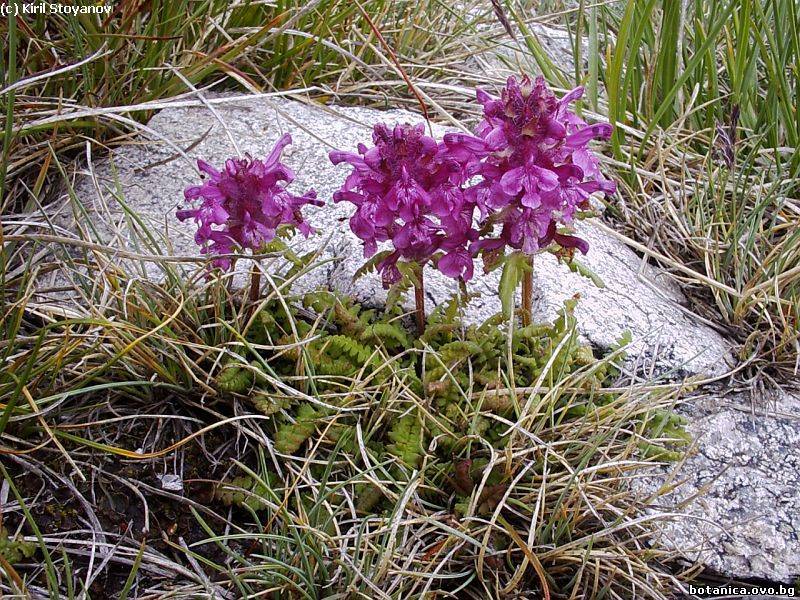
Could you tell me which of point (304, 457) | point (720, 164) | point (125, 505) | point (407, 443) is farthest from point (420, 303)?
point (720, 164)

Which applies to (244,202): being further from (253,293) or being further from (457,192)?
(457,192)

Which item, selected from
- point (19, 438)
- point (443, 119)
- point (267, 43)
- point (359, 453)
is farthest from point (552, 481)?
point (267, 43)

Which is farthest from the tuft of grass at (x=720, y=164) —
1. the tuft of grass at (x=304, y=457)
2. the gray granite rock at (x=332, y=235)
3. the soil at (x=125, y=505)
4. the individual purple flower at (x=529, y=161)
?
the soil at (x=125, y=505)

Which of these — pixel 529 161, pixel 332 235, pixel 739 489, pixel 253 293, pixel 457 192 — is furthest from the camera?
pixel 332 235

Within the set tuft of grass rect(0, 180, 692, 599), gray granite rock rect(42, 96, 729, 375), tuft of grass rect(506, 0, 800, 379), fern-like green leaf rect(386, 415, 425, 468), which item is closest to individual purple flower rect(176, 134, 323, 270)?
tuft of grass rect(0, 180, 692, 599)

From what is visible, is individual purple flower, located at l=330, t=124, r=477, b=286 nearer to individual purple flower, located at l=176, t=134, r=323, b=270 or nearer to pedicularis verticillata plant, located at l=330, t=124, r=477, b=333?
pedicularis verticillata plant, located at l=330, t=124, r=477, b=333

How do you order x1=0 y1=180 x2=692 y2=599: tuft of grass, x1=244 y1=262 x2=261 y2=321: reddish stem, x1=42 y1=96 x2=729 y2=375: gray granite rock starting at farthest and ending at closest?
x1=42 y1=96 x2=729 y2=375: gray granite rock
x1=244 y1=262 x2=261 y2=321: reddish stem
x1=0 y1=180 x2=692 y2=599: tuft of grass
